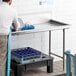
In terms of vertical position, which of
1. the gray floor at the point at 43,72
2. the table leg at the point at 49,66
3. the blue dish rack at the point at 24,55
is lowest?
the gray floor at the point at 43,72

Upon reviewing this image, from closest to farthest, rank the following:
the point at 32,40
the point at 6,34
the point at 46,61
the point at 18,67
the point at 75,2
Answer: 1. the point at 6,34
2. the point at 18,67
3. the point at 46,61
4. the point at 32,40
5. the point at 75,2

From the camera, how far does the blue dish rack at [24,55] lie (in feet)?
14.3

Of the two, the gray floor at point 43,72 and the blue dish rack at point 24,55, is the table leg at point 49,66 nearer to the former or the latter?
the gray floor at point 43,72

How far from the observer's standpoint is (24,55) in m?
4.40

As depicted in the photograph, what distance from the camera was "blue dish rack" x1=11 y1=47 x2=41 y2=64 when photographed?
172 inches

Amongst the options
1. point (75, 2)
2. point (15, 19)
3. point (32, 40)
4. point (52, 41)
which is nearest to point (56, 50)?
point (52, 41)

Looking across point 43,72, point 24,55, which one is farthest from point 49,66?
point 24,55

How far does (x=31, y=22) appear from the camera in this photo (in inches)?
189

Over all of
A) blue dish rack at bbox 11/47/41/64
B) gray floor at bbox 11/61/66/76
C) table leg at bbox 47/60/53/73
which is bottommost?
gray floor at bbox 11/61/66/76

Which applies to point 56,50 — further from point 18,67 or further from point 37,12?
point 18,67

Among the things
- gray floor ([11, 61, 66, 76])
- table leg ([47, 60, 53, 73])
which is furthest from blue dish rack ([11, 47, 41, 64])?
gray floor ([11, 61, 66, 76])

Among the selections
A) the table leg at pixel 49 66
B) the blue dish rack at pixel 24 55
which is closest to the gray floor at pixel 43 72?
the table leg at pixel 49 66

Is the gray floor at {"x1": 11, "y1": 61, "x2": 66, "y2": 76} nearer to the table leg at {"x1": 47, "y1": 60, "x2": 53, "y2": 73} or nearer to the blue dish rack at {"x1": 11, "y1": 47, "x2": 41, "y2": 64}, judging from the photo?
the table leg at {"x1": 47, "y1": 60, "x2": 53, "y2": 73}

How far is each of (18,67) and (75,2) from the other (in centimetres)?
175
